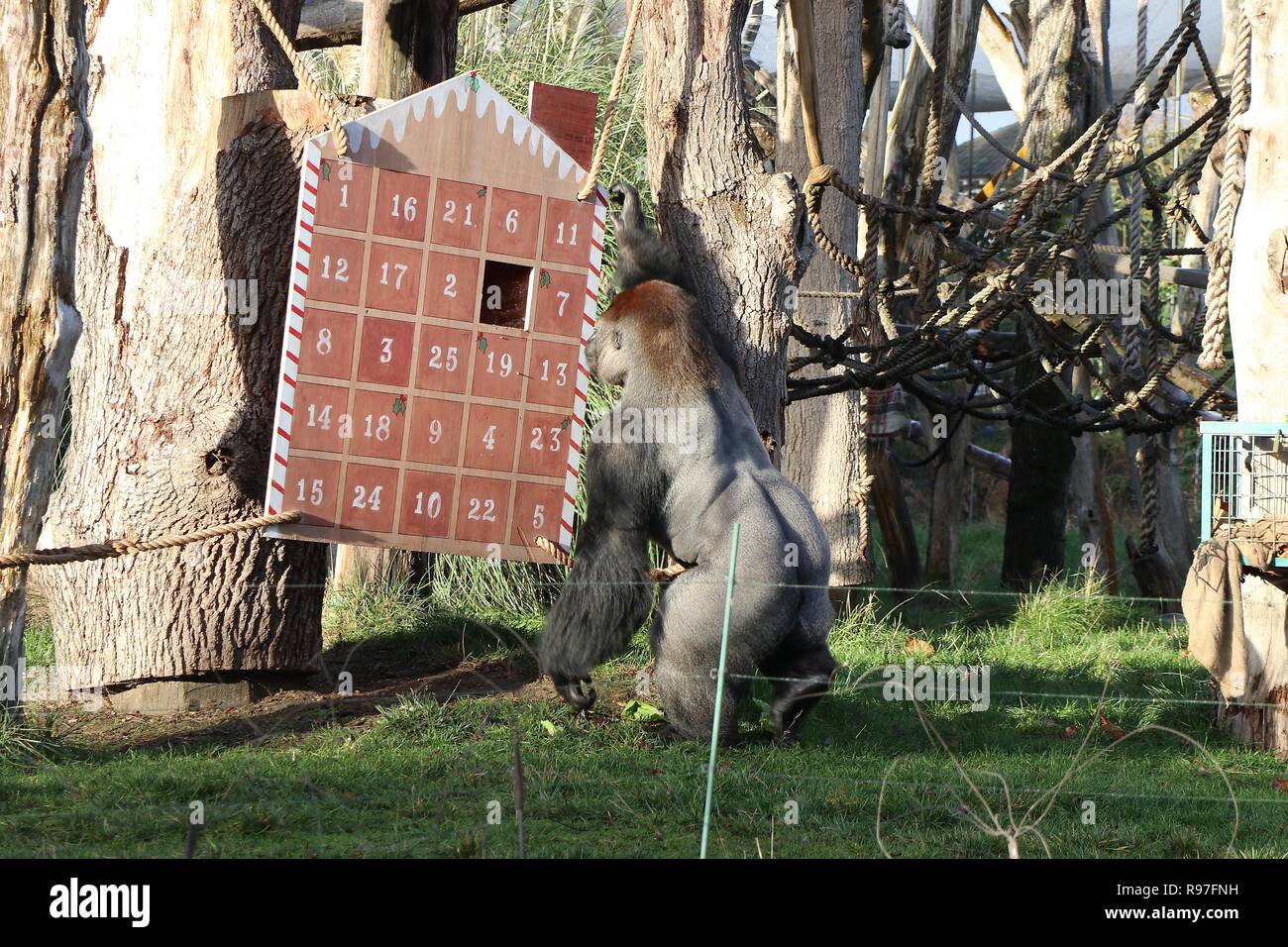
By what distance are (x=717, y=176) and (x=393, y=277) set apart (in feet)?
3.82

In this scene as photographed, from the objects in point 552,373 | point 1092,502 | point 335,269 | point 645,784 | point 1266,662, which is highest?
point 1092,502

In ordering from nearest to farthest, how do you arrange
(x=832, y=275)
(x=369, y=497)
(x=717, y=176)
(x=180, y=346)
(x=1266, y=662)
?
(x=369, y=497), (x=717, y=176), (x=1266, y=662), (x=180, y=346), (x=832, y=275)

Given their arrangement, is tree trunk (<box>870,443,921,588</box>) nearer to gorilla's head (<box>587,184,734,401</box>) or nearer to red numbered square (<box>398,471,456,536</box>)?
gorilla's head (<box>587,184,734,401</box>)

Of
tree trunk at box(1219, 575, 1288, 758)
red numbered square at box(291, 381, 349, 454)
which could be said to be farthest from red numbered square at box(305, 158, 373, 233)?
tree trunk at box(1219, 575, 1288, 758)

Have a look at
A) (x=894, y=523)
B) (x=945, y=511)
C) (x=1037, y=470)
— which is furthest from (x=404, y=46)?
(x=945, y=511)

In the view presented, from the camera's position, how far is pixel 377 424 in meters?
4.13

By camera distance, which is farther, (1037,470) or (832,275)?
(1037,470)

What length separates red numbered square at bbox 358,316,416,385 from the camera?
4.12 m

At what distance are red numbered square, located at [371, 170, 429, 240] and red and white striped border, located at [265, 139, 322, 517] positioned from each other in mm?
200

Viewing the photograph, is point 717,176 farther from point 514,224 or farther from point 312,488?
point 312,488

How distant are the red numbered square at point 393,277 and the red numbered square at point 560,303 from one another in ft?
1.28

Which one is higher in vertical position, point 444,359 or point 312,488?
point 444,359

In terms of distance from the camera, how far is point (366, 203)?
161 inches
